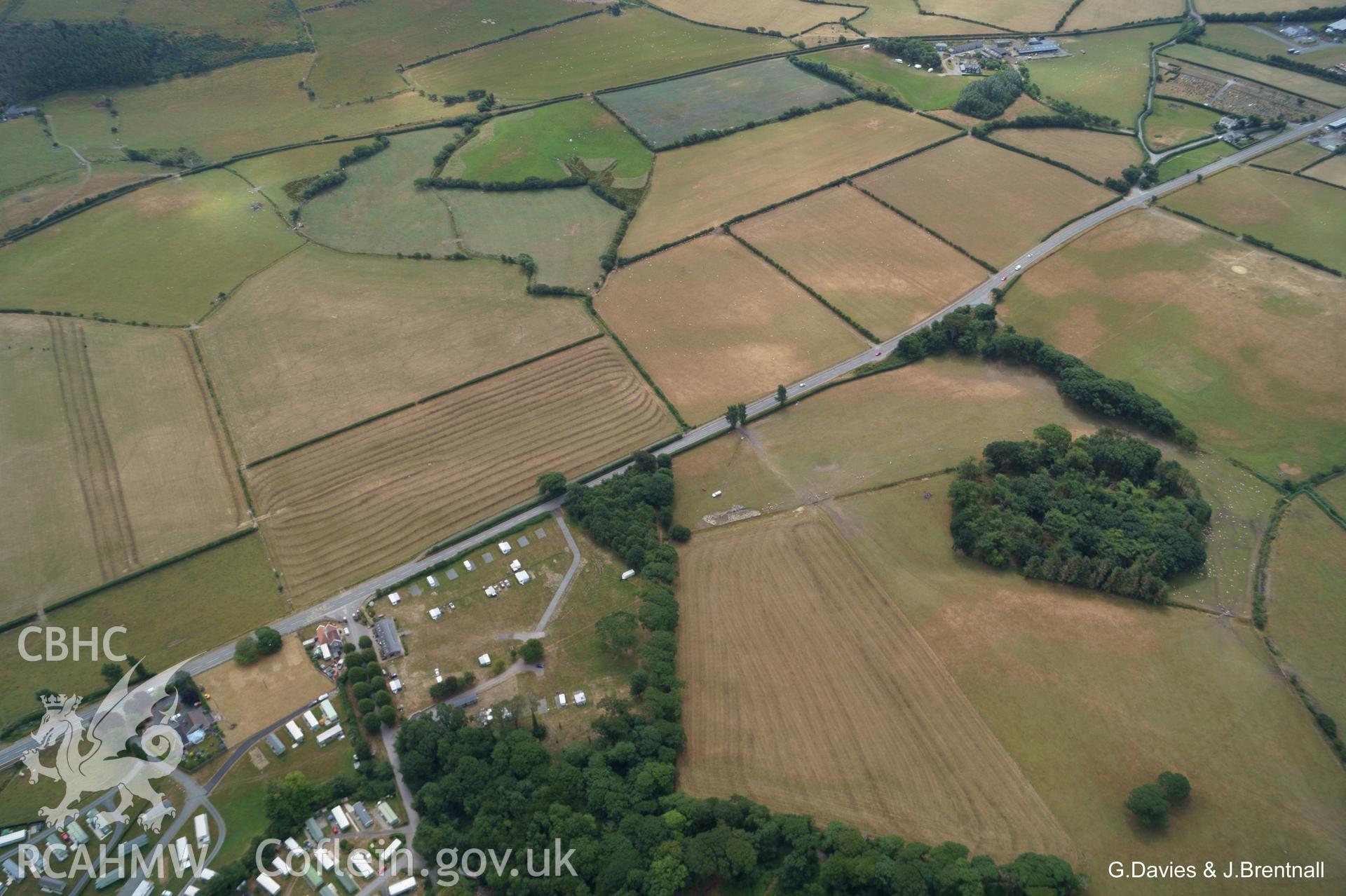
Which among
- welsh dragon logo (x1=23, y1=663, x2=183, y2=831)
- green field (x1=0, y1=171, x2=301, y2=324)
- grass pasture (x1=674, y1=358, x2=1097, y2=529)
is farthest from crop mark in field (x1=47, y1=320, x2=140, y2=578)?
grass pasture (x1=674, y1=358, x2=1097, y2=529)

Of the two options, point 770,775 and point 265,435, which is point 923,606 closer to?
point 770,775

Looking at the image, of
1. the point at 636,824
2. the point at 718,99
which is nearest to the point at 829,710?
the point at 636,824

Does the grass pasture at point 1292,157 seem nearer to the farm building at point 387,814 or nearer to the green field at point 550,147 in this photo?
the green field at point 550,147

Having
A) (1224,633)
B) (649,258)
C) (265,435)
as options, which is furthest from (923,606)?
(265,435)

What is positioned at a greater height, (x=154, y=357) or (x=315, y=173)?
(x=315, y=173)

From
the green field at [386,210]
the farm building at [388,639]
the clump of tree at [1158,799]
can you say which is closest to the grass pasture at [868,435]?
the farm building at [388,639]

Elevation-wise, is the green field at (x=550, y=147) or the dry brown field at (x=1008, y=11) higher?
the dry brown field at (x=1008, y=11)

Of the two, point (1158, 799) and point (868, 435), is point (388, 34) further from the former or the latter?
point (1158, 799)
